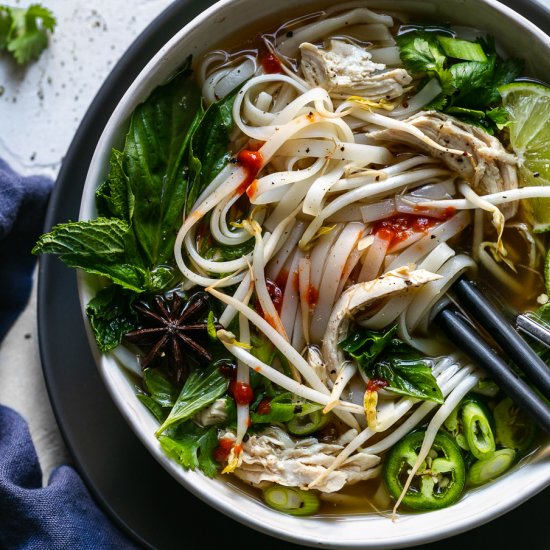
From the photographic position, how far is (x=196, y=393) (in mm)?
2990

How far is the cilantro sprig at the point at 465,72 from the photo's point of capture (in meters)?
2.95

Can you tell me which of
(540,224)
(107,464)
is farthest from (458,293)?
(107,464)

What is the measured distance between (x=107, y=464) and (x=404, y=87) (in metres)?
1.94

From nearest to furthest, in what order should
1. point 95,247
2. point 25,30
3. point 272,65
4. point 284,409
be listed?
point 95,247, point 284,409, point 272,65, point 25,30

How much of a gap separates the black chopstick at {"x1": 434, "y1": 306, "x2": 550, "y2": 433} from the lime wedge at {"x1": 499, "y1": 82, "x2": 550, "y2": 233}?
1.56 feet

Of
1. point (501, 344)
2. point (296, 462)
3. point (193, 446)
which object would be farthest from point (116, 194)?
point (501, 344)

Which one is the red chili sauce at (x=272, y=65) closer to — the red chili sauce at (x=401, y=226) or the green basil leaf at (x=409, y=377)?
the red chili sauce at (x=401, y=226)

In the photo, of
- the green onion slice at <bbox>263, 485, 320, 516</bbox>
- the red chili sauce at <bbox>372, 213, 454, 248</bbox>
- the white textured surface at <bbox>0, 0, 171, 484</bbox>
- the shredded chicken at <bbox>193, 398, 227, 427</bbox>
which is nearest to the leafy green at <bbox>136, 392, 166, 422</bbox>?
the shredded chicken at <bbox>193, 398, 227, 427</bbox>

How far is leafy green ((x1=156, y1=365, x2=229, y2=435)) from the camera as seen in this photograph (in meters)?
2.92

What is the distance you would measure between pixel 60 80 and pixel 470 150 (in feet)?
6.15

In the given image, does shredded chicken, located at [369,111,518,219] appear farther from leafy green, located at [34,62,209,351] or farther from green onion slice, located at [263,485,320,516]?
green onion slice, located at [263,485,320,516]

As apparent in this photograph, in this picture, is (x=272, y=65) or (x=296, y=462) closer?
(x=296, y=462)

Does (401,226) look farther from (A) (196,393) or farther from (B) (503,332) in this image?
(A) (196,393)

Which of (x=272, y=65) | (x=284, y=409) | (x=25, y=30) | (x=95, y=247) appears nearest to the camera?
(x=95, y=247)
